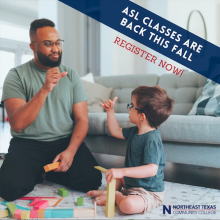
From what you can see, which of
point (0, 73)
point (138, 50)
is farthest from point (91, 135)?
point (138, 50)

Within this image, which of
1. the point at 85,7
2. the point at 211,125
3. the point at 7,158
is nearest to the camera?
the point at 7,158

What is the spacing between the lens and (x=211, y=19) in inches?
180

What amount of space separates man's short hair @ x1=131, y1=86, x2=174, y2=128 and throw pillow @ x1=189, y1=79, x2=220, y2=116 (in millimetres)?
628

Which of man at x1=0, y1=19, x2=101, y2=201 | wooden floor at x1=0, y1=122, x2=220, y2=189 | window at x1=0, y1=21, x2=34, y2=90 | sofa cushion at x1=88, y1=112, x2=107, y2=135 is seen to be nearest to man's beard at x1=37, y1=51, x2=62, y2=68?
man at x1=0, y1=19, x2=101, y2=201

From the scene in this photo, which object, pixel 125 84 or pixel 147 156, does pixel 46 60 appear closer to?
pixel 147 156

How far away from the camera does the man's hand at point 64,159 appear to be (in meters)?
1.42

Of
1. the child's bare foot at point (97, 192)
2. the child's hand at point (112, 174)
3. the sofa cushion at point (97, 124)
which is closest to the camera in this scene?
the child's hand at point (112, 174)

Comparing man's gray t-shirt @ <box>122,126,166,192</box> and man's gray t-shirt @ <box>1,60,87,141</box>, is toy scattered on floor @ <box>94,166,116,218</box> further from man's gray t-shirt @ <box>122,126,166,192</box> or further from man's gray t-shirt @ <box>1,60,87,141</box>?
man's gray t-shirt @ <box>1,60,87,141</box>

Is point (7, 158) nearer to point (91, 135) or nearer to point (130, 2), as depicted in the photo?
point (91, 135)

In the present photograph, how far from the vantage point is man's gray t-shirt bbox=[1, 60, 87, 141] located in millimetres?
1553

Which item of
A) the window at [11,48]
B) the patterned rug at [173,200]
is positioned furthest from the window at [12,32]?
the patterned rug at [173,200]

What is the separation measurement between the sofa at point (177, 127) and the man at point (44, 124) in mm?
343

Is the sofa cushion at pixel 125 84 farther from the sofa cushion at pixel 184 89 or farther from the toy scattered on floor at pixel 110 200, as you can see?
the toy scattered on floor at pixel 110 200

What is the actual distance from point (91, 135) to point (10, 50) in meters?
2.26
